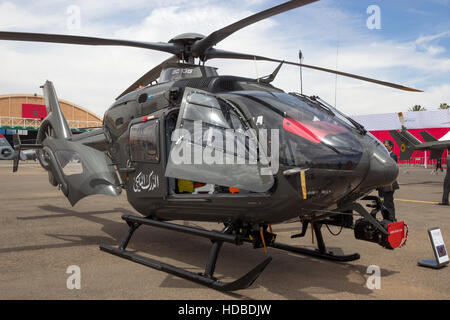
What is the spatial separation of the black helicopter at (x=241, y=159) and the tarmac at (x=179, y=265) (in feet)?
0.97

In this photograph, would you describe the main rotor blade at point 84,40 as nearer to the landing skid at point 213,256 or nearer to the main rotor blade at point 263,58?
the main rotor blade at point 263,58

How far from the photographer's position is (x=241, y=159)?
4.25 metres

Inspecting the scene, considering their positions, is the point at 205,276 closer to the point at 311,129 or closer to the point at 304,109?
the point at 311,129

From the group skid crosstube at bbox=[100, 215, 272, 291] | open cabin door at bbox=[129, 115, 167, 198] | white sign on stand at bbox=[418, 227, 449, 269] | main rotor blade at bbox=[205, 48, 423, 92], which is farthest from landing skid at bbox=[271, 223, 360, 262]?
main rotor blade at bbox=[205, 48, 423, 92]

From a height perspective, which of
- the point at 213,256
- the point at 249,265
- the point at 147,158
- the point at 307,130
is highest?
the point at 307,130

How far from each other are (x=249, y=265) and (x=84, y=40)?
13.1 feet

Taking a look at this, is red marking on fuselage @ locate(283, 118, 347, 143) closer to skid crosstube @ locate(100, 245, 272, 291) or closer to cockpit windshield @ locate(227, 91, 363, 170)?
cockpit windshield @ locate(227, 91, 363, 170)

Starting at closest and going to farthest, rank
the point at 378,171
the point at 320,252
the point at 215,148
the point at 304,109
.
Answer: the point at 378,171, the point at 215,148, the point at 304,109, the point at 320,252

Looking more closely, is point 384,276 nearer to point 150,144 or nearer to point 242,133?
point 242,133

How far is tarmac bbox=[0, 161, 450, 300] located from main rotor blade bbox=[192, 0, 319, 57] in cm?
318

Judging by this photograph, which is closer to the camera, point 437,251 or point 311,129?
point 311,129

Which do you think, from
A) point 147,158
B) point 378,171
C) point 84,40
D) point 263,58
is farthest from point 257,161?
point 263,58

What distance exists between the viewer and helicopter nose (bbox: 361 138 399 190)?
415 centimetres

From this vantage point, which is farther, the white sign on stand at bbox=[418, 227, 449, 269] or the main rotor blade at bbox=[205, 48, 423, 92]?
the main rotor blade at bbox=[205, 48, 423, 92]
